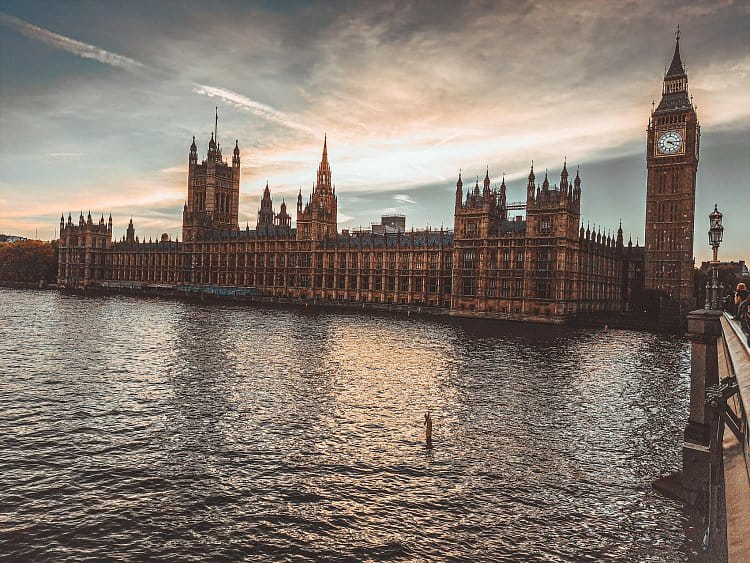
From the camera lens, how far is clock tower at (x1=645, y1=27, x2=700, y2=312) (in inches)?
4862

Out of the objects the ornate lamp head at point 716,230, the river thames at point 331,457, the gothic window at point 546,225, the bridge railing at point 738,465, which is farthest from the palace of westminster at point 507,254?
the bridge railing at point 738,465

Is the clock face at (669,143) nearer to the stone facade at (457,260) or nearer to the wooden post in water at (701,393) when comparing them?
the stone facade at (457,260)

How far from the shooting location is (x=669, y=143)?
416 feet

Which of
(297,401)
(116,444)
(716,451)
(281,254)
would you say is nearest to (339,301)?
(281,254)

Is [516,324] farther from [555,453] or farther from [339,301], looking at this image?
[555,453]

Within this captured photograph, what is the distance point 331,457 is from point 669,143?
136 metres

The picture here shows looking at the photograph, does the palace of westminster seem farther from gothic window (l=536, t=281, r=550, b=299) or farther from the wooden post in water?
the wooden post in water

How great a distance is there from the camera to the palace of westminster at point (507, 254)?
102 metres

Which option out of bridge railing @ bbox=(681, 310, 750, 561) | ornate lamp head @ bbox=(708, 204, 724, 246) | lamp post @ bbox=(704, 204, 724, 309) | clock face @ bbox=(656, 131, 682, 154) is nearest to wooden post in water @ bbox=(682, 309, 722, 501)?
bridge railing @ bbox=(681, 310, 750, 561)

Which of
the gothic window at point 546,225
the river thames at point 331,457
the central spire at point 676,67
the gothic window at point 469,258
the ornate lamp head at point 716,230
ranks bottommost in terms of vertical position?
the river thames at point 331,457

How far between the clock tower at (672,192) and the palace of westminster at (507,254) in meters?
0.25

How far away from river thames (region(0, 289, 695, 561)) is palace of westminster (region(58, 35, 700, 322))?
56.5 m

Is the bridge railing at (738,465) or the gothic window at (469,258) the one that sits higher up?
the gothic window at (469,258)

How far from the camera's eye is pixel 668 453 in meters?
25.2
